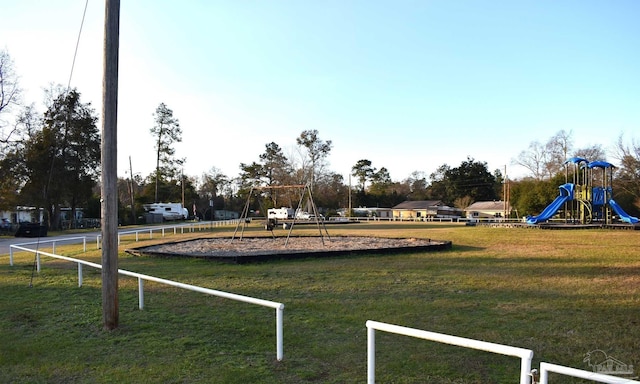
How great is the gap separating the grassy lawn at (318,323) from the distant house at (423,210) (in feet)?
196

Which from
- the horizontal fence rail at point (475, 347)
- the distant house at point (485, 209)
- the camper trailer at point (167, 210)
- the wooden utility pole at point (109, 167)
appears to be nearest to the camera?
the horizontal fence rail at point (475, 347)

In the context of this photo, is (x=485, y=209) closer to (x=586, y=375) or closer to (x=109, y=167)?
(x=109, y=167)

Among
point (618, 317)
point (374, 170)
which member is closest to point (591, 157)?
point (374, 170)

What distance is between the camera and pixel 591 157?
53969 millimetres

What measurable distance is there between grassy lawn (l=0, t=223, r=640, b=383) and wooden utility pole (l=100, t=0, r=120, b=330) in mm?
438

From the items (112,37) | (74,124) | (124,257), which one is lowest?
(124,257)

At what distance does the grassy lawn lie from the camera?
4371 millimetres

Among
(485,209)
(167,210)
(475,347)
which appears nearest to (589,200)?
(475,347)

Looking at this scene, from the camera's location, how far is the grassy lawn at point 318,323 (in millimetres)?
4371

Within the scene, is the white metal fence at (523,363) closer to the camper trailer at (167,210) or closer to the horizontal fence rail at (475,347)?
the horizontal fence rail at (475,347)

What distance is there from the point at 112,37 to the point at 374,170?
80815 mm

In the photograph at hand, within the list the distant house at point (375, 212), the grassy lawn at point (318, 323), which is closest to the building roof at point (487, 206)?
the distant house at point (375, 212)

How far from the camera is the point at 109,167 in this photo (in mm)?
5918

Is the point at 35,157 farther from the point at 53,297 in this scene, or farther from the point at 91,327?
the point at 91,327
